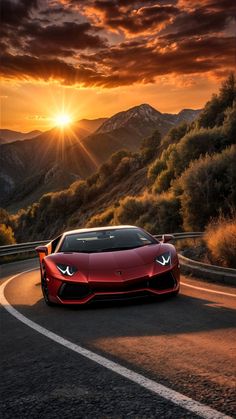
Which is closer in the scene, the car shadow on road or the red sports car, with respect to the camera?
the car shadow on road

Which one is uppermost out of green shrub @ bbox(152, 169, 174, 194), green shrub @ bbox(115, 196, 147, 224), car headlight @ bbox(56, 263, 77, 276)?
car headlight @ bbox(56, 263, 77, 276)

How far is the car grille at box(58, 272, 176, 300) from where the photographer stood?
26.5ft

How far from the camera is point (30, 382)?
458 centimetres

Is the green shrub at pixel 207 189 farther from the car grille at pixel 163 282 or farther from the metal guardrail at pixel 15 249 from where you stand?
the car grille at pixel 163 282

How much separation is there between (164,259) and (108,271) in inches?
37.1

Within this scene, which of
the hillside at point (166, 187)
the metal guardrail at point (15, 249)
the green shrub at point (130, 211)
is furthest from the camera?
the green shrub at point (130, 211)

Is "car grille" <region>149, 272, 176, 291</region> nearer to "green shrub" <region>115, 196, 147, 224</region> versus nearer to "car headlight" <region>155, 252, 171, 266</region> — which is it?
"car headlight" <region>155, 252, 171, 266</region>

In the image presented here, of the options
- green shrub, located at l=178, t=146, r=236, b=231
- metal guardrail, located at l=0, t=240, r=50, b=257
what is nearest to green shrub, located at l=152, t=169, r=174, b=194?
green shrub, located at l=178, t=146, r=236, b=231

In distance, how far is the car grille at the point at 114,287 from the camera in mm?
8062

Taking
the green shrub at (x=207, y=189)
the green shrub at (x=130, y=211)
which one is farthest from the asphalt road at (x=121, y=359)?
the green shrub at (x=130, y=211)

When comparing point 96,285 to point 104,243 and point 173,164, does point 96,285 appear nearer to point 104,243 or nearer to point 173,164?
point 104,243

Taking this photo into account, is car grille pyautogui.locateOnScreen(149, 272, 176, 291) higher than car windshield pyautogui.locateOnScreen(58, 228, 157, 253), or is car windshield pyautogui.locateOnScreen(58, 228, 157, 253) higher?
car windshield pyautogui.locateOnScreen(58, 228, 157, 253)

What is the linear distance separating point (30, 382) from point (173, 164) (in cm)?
4432

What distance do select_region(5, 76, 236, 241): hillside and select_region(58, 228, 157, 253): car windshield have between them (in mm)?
6897
